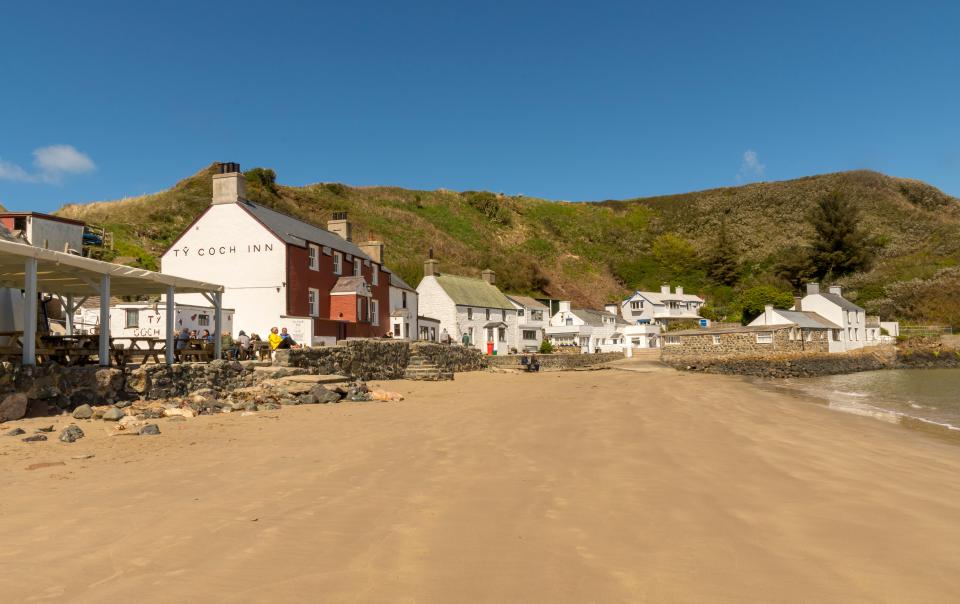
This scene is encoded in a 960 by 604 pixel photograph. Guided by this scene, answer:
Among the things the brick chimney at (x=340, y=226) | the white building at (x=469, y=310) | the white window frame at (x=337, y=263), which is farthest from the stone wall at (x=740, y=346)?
the white window frame at (x=337, y=263)

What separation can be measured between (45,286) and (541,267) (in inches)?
2775

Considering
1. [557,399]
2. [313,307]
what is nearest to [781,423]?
[557,399]

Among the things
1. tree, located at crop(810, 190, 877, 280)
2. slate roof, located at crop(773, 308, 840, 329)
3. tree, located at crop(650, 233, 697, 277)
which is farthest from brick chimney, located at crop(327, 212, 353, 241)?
tree, located at crop(810, 190, 877, 280)

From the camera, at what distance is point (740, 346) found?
47.9 m

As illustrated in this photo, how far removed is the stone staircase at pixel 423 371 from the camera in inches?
1088

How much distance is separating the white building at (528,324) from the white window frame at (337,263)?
26052 millimetres

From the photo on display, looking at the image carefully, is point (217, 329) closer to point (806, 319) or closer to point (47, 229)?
point (47, 229)

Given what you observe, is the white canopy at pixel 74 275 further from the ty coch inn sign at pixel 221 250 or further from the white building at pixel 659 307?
the white building at pixel 659 307

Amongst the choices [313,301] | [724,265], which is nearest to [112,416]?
[313,301]

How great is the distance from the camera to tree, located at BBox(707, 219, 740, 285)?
278 ft

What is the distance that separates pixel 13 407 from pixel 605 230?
329 ft

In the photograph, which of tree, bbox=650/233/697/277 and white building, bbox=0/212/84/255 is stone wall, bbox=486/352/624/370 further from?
tree, bbox=650/233/697/277

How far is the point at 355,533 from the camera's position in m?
5.21

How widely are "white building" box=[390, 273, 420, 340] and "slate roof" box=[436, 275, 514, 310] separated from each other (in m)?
6.49
